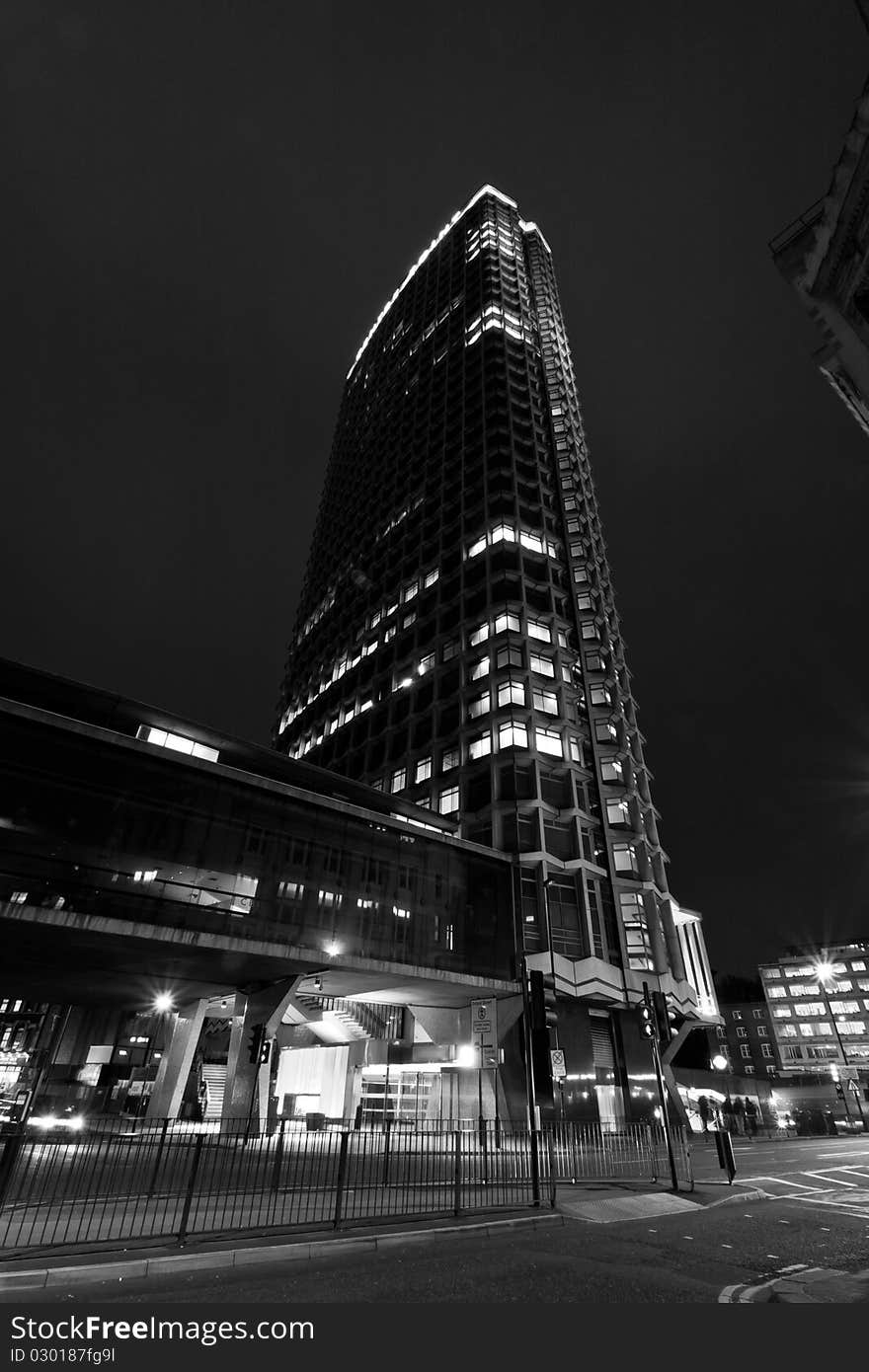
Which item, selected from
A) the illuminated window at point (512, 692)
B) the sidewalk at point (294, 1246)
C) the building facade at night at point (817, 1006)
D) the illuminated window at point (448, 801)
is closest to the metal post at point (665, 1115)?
the sidewalk at point (294, 1246)

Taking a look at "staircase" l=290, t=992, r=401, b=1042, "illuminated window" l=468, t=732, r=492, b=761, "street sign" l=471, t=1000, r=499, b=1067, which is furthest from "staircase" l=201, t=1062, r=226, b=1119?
"illuminated window" l=468, t=732, r=492, b=761

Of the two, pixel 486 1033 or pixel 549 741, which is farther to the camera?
pixel 549 741

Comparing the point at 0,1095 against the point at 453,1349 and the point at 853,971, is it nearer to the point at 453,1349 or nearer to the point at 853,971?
the point at 453,1349

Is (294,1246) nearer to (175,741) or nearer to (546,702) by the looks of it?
(175,741)

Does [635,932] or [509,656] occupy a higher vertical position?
[509,656]

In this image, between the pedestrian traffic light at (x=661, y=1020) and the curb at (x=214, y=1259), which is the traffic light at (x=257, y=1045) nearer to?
the pedestrian traffic light at (x=661, y=1020)

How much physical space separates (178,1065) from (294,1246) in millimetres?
26936

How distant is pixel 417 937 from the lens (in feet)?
107

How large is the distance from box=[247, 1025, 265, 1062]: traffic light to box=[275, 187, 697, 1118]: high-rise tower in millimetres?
14738

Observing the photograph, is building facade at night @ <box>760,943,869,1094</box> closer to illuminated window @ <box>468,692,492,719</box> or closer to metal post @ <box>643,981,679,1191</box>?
illuminated window @ <box>468,692,492,719</box>

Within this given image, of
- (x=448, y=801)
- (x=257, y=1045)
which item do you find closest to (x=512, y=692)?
(x=448, y=801)

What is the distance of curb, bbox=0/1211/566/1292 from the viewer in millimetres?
7336

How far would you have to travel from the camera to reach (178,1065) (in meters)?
31.4

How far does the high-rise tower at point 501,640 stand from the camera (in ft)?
128
